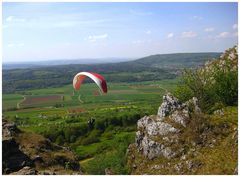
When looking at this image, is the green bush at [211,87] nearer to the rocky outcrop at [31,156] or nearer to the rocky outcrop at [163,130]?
the rocky outcrop at [163,130]

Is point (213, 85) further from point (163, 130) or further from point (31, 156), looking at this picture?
point (31, 156)

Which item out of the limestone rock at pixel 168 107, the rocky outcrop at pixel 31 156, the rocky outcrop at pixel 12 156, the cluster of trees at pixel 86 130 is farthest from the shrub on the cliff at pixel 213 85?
the cluster of trees at pixel 86 130

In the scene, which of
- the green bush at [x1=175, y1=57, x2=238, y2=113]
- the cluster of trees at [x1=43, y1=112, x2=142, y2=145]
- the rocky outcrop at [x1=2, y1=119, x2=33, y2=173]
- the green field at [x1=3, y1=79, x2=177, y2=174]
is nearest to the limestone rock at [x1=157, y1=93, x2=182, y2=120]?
the green bush at [x1=175, y1=57, x2=238, y2=113]

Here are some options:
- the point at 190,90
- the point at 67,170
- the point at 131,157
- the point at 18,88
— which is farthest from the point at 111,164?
the point at 18,88

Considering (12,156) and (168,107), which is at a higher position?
(168,107)

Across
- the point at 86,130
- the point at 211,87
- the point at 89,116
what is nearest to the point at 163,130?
the point at 211,87

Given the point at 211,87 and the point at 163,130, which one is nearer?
the point at 163,130

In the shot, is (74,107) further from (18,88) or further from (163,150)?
(163,150)
